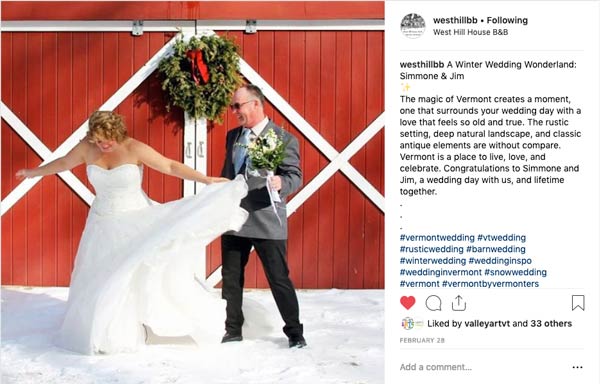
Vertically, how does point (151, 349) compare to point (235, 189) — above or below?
below

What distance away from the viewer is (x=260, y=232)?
5152mm

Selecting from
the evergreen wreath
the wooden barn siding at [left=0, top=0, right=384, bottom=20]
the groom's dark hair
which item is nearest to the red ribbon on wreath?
the evergreen wreath

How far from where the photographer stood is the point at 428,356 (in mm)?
3602

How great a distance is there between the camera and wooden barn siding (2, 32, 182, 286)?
7090 millimetres

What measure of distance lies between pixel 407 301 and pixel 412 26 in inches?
45.3

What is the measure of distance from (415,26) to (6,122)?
472 cm

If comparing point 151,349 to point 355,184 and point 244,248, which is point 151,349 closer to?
point 244,248

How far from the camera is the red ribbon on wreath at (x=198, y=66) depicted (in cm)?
682

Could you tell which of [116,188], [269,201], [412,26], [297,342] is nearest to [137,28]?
[116,188]

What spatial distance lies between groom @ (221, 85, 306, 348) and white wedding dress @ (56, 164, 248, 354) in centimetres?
10

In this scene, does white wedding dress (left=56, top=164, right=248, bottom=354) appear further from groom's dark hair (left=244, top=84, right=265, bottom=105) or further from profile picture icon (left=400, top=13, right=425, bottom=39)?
profile picture icon (left=400, top=13, right=425, bottom=39)

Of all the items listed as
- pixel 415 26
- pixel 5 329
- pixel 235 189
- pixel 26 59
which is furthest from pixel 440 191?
pixel 26 59

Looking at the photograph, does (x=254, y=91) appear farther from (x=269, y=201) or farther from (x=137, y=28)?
(x=137, y=28)

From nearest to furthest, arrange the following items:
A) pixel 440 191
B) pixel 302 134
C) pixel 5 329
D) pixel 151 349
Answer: pixel 440 191 < pixel 151 349 < pixel 5 329 < pixel 302 134
